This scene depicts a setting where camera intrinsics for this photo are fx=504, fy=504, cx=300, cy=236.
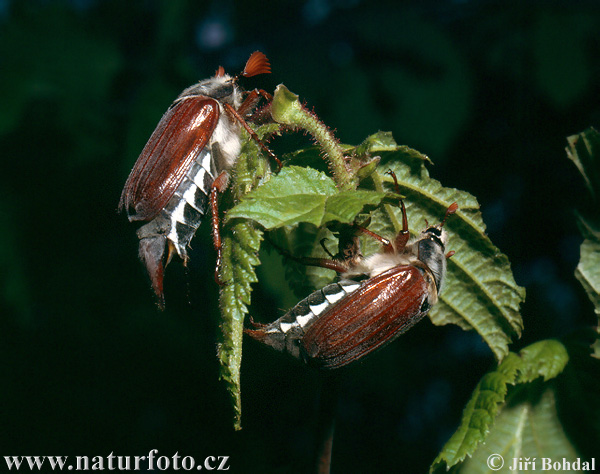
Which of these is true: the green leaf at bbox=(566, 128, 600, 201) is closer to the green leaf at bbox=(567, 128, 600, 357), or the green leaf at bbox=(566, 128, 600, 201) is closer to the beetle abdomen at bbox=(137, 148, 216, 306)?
the green leaf at bbox=(567, 128, 600, 357)

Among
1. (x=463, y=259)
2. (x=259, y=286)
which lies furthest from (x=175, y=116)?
(x=463, y=259)

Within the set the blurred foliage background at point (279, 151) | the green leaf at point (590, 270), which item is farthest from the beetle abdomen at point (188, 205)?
the green leaf at point (590, 270)

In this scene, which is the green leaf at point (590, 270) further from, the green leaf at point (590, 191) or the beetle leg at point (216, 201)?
the beetle leg at point (216, 201)

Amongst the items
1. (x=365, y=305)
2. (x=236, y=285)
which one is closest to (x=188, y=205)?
(x=236, y=285)

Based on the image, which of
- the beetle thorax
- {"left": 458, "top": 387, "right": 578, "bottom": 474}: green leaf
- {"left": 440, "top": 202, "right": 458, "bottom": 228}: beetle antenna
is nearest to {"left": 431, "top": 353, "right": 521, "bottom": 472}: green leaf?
{"left": 458, "top": 387, "right": 578, "bottom": 474}: green leaf

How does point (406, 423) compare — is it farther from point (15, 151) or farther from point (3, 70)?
point (3, 70)

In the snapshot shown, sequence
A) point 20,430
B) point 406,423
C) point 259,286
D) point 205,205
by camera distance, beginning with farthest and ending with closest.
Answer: point 20,430
point 406,423
point 259,286
point 205,205
